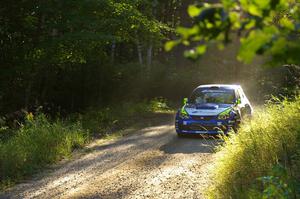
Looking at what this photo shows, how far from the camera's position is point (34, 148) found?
10.9 metres

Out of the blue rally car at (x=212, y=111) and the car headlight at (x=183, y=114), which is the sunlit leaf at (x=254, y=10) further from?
the car headlight at (x=183, y=114)

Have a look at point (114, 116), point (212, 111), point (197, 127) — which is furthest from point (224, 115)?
point (114, 116)

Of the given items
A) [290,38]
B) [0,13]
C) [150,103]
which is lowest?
[150,103]

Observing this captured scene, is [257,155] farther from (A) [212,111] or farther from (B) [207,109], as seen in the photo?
(B) [207,109]

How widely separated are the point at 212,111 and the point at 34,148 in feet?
17.5

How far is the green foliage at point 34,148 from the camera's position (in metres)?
9.67

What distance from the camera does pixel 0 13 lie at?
1669cm

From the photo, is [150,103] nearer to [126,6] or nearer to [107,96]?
[107,96]

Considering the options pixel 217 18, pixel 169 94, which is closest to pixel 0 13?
pixel 169 94

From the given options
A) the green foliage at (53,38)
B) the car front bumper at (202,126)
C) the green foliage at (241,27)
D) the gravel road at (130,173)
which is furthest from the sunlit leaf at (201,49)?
the green foliage at (53,38)

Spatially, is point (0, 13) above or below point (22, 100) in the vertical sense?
above

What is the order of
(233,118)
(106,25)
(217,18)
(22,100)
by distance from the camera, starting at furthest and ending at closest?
(22,100)
(106,25)
(233,118)
(217,18)

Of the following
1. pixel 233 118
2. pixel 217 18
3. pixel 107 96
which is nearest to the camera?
pixel 217 18

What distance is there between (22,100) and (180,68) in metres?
16.5
